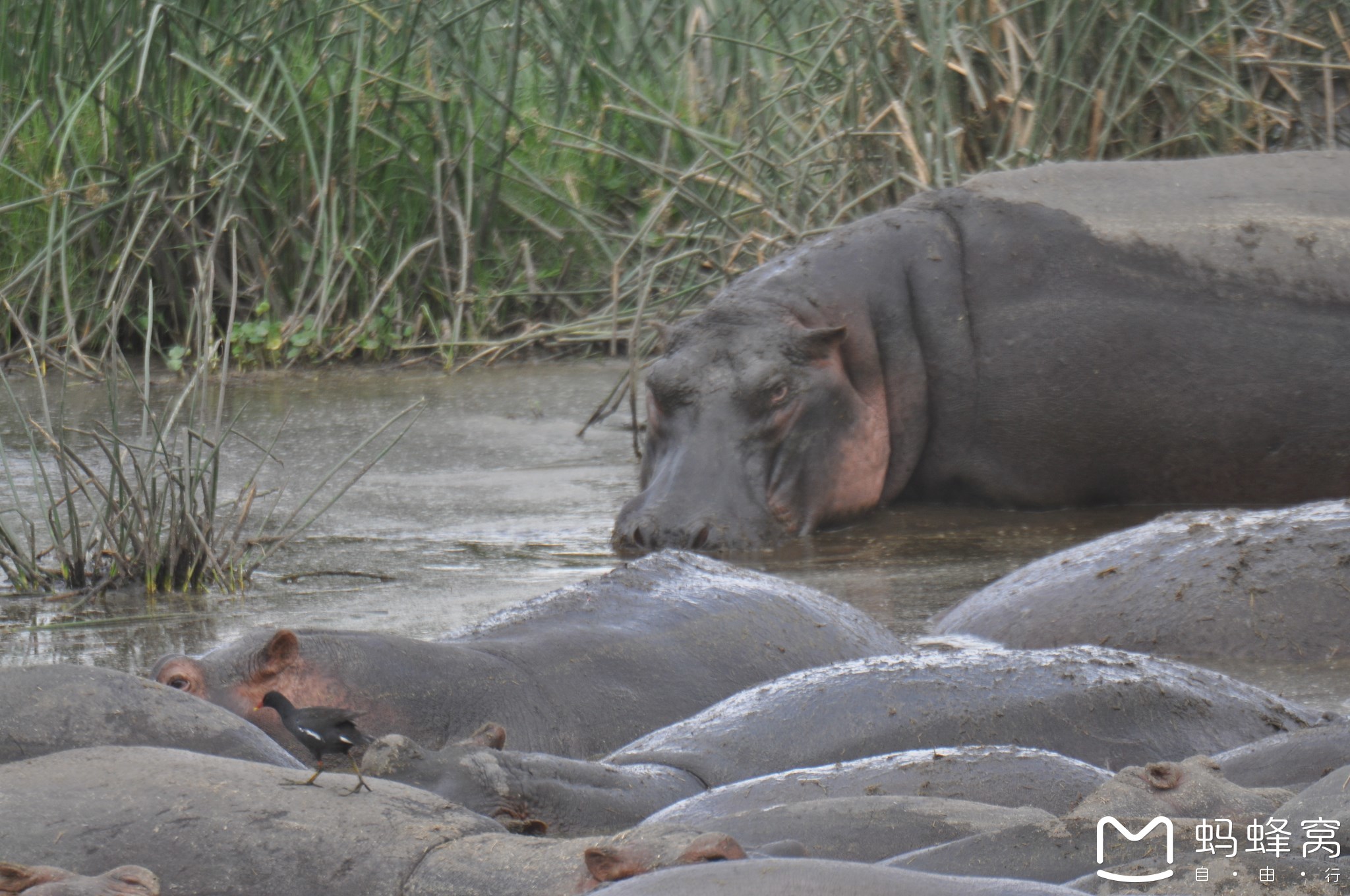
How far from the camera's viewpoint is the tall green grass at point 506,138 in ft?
22.5

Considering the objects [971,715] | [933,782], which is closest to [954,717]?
[971,715]

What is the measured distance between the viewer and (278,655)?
278cm

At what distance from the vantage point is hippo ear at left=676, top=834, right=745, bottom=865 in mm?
1619

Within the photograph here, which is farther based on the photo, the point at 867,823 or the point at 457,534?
→ the point at 457,534

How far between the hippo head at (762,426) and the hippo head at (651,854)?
3340 mm

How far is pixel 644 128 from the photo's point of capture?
27.3 feet

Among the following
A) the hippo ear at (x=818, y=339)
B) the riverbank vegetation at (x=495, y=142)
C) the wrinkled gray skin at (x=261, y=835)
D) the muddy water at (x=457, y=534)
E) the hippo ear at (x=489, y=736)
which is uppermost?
the riverbank vegetation at (x=495, y=142)

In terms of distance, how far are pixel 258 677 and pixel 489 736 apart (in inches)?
21.3

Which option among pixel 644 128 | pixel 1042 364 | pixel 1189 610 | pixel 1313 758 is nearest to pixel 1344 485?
pixel 1042 364

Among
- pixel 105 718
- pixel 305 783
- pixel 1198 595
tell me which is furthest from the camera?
pixel 1198 595

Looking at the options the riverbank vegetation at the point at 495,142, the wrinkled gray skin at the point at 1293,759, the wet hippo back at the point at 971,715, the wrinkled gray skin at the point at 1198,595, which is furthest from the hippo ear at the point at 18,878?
the riverbank vegetation at the point at 495,142

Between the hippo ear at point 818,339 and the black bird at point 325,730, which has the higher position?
the hippo ear at point 818,339

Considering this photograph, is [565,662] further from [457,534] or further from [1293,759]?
[457,534]
